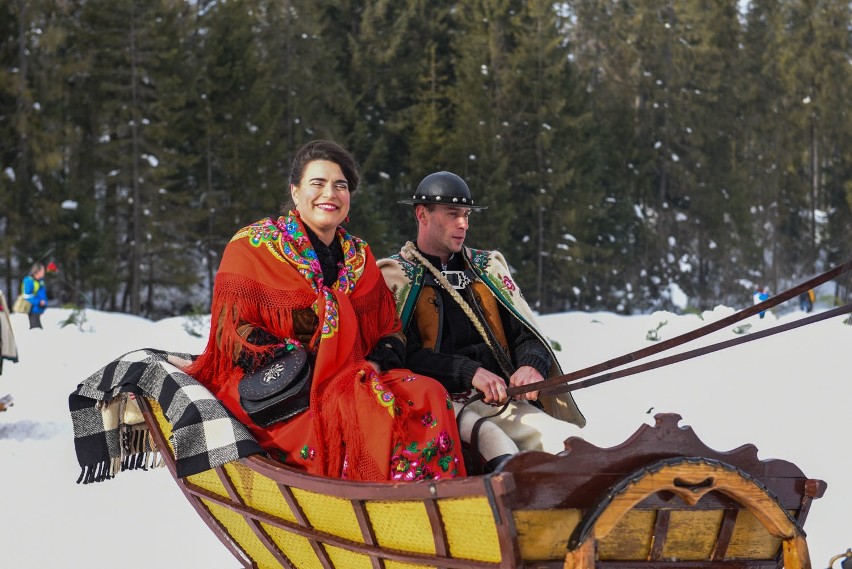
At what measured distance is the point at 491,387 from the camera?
3.64 meters

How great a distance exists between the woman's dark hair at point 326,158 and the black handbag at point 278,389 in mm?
746

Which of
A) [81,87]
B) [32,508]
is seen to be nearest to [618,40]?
[81,87]

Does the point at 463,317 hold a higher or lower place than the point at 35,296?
lower

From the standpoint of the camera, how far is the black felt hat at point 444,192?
13.5 ft

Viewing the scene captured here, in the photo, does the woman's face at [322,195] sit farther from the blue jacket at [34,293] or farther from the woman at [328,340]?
the blue jacket at [34,293]

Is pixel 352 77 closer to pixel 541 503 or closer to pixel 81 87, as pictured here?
pixel 81 87

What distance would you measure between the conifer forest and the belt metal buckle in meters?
13.8

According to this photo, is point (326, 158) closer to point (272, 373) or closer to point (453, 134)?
point (272, 373)

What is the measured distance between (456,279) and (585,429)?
12.1 ft

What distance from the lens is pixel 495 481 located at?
2535 mm

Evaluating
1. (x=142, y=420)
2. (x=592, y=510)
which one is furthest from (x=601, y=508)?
(x=142, y=420)

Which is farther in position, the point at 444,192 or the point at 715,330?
the point at 444,192

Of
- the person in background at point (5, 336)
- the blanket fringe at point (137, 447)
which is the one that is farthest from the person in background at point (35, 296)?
the blanket fringe at point (137, 447)

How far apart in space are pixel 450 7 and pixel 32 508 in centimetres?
2327
